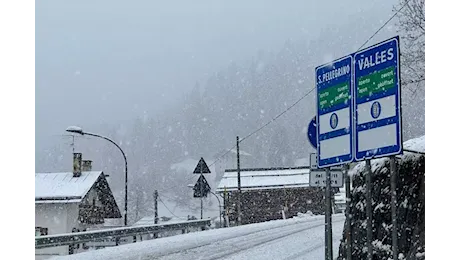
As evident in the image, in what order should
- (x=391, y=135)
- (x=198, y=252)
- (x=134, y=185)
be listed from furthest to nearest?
(x=134, y=185) → (x=198, y=252) → (x=391, y=135)

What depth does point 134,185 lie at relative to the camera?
284 ft

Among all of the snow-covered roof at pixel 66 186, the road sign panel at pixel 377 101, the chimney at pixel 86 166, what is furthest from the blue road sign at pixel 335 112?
the chimney at pixel 86 166

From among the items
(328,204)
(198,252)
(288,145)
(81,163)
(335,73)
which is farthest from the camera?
(288,145)

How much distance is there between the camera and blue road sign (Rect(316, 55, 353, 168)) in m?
6.09

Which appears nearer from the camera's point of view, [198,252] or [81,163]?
[198,252]

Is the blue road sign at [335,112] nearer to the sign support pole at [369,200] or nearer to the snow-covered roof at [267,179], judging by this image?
the sign support pole at [369,200]

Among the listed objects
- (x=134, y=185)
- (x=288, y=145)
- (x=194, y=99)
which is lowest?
(x=134, y=185)

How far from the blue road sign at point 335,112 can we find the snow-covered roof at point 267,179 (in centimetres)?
4144

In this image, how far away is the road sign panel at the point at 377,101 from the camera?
5.20 m

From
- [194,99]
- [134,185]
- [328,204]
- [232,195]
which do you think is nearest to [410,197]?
[328,204]
